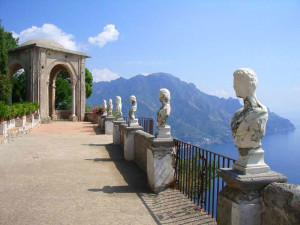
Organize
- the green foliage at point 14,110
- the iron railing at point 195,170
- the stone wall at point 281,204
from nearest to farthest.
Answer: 1. the stone wall at point 281,204
2. the iron railing at point 195,170
3. the green foliage at point 14,110

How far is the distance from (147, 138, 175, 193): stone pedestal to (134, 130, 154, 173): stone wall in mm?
1179

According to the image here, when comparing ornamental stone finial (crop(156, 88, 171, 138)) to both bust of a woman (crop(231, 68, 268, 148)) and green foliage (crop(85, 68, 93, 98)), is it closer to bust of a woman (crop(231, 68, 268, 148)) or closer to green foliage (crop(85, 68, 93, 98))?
bust of a woman (crop(231, 68, 268, 148))

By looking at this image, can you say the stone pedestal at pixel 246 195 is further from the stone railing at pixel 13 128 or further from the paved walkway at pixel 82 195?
the stone railing at pixel 13 128

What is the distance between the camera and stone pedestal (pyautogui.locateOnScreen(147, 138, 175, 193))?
5414 millimetres

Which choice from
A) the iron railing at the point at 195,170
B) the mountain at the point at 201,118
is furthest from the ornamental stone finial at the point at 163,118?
the mountain at the point at 201,118

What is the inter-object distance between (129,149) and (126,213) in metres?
3.99

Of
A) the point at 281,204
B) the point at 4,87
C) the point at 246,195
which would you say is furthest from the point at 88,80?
the point at 281,204

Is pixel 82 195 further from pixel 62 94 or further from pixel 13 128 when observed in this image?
pixel 62 94

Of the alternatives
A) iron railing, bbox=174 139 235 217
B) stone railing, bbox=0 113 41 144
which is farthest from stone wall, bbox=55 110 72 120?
iron railing, bbox=174 139 235 217

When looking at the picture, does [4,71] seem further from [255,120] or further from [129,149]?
[255,120]

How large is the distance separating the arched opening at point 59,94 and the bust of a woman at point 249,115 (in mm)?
25775

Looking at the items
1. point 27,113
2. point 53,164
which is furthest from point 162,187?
point 27,113

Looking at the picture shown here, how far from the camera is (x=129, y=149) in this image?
8.38 meters

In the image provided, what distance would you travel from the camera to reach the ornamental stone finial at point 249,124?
2.79 meters
